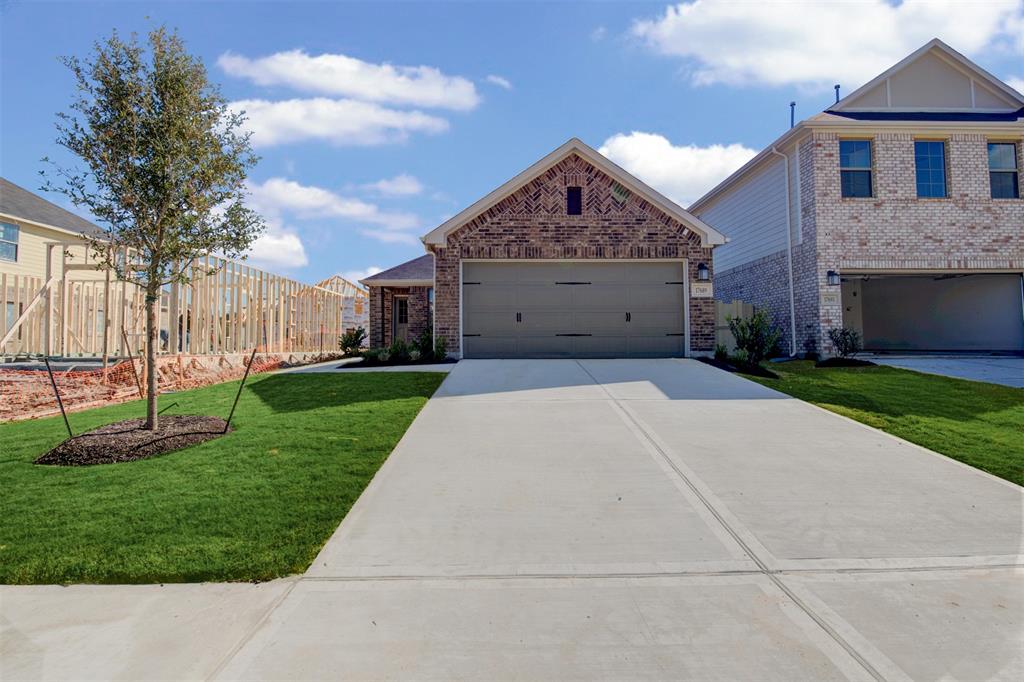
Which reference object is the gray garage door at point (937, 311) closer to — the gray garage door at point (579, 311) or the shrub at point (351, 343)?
the gray garage door at point (579, 311)

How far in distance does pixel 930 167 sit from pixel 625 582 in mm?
16240

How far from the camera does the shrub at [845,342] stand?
13.4 m

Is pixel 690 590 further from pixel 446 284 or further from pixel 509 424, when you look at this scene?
pixel 446 284

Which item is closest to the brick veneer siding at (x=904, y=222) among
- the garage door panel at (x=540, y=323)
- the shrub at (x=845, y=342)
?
the shrub at (x=845, y=342)

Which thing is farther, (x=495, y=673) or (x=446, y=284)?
(x=446, y=284)

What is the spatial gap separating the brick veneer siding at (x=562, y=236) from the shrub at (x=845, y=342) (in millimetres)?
2980

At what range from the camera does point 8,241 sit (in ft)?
62.2

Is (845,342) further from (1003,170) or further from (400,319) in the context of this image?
(400,319)

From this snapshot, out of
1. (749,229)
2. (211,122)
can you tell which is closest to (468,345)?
(211,122)

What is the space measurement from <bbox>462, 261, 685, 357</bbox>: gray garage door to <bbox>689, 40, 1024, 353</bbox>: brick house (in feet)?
12.8

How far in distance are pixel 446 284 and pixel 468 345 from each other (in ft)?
5.28

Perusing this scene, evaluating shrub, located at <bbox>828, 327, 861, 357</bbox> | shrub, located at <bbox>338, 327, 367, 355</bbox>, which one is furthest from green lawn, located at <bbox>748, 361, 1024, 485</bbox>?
shrub, located at <bbox>338, 327, 367, 355</bbox>

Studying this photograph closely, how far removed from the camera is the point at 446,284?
13.8 meters

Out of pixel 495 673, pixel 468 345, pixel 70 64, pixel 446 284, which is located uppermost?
pixel 70 64
